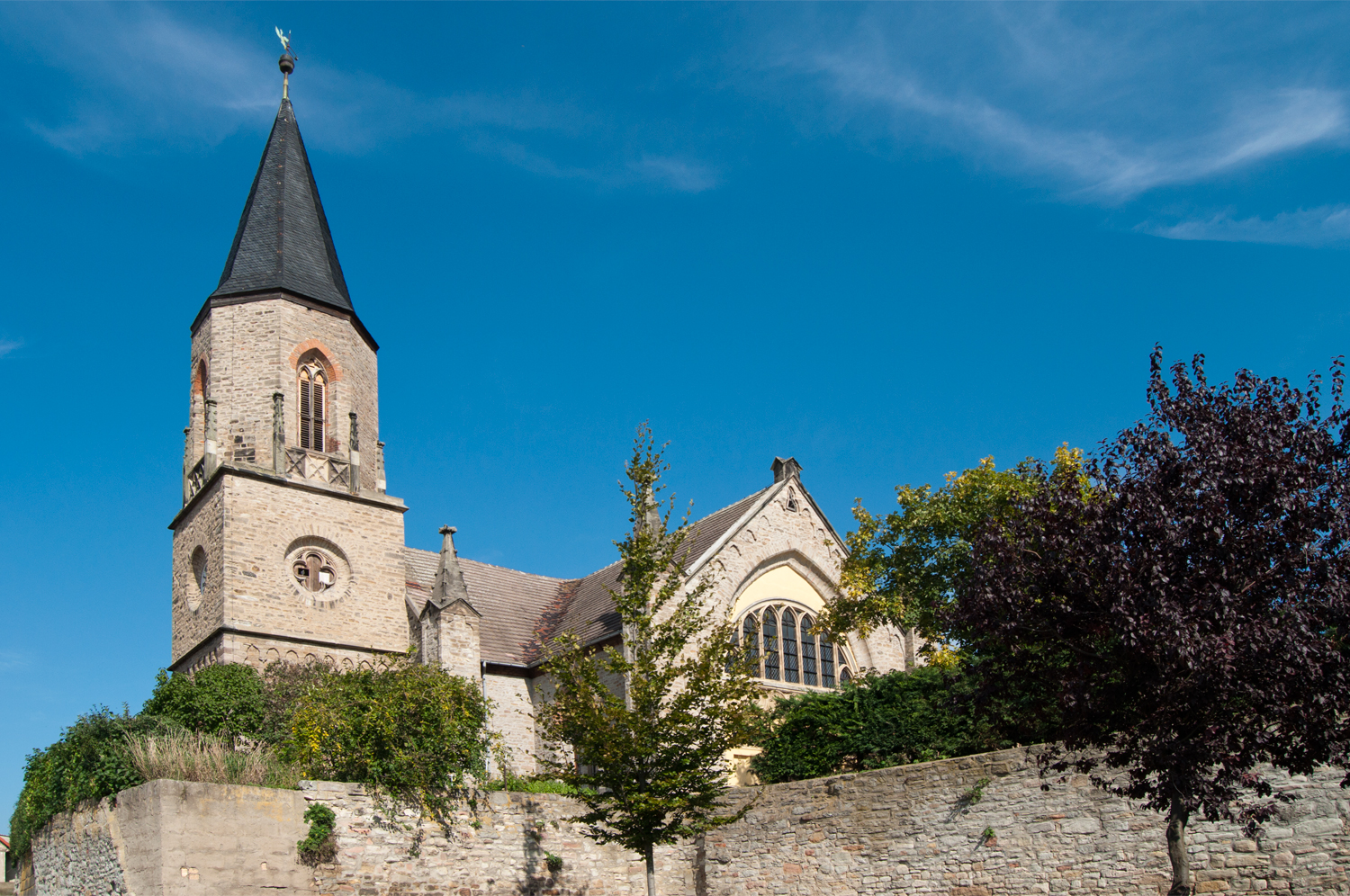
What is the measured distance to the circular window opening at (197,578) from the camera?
25844 millimetres

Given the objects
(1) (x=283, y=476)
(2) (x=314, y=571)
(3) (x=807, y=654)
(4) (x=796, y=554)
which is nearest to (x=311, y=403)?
(1) (x=283, y=476)

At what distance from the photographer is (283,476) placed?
86.1 ft

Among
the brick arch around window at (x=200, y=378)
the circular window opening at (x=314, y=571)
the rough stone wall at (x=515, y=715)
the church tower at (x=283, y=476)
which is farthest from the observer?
the brick arch around window at (x=200, y=378)

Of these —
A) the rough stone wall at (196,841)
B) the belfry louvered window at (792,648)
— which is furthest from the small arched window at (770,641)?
the rough stone wall at (196,841)

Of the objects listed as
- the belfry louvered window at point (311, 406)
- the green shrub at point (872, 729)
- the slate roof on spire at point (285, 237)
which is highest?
the slate roof on spire at point (285, 237)

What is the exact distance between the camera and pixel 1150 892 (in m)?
15.0

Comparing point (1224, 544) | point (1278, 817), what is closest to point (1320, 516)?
point (1224, 544)

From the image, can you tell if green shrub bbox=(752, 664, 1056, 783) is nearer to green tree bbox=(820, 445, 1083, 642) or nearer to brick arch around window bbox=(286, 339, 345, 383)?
green tree bbox=(820, 445, 1083, 642)

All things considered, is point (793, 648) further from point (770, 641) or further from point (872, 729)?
point (872, 729)

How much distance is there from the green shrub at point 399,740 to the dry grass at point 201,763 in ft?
2.25

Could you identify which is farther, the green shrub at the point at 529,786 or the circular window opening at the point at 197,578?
the circular window opening at the point at 197,578

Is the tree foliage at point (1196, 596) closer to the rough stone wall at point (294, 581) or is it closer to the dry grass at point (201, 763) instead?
the dry grass at point (201, 763)

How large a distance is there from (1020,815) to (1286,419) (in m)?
7.50

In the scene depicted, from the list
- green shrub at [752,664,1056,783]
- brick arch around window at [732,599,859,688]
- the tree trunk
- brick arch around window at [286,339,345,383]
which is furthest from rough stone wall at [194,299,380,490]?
the tree trunk
